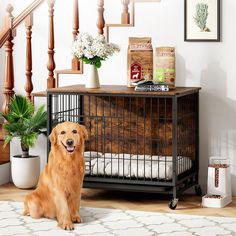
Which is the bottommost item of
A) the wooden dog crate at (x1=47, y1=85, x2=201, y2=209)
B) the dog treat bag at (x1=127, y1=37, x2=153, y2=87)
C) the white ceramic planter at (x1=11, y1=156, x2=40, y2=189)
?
the white ceramic planter at (x1=11, y1=156, x2=40, y2=189)

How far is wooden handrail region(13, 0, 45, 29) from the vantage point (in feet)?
20.1

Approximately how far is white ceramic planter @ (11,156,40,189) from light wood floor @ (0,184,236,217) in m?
0.07

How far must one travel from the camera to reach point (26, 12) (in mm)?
6156

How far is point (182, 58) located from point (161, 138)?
2.08 feet

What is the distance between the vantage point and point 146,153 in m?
5.90

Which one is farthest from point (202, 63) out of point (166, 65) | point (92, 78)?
→ point (92, 78)

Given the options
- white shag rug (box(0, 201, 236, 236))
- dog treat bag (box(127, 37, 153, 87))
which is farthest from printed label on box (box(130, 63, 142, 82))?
white shag rug (box(0, 201, 236, 236))

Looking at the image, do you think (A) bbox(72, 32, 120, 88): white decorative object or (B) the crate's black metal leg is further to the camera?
(B) the crate's black metal leg

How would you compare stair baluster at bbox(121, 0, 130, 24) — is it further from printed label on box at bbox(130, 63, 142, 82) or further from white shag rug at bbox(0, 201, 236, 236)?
white shag rug at bbox(0, 201, 236, 236)

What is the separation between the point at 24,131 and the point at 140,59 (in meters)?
1.09

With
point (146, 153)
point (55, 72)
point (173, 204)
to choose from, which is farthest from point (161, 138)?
point (55, 72)

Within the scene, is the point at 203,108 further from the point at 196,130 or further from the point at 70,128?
the point at 70,128

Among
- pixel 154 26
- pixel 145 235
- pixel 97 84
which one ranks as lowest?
pixel 145 235

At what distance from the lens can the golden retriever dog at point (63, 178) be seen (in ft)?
16.4
